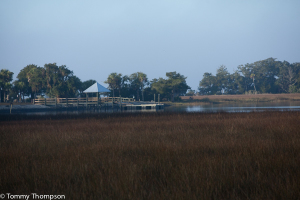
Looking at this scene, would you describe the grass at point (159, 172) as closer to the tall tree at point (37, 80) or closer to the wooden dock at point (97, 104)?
the wooden dock at point (97, 104)

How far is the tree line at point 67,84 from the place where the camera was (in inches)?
2192

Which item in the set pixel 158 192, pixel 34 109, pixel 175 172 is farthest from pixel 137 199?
pixel 34 109

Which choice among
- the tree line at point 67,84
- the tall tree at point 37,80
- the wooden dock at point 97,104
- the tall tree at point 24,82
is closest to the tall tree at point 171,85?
the tree line at point 67,84

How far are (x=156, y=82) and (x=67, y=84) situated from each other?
77.0ft

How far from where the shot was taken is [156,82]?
6969 cm

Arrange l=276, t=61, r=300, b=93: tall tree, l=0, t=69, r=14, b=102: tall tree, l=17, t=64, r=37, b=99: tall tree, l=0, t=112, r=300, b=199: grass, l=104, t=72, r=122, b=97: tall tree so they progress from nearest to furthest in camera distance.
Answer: l=0, t=112, r=300, b=199: grass, l=0, t=69, r=14, b=102: tall tree, l=17, t=64, r=37, b=99: tall tree, l=104, t=72, r=122, b=97: tall tree, l=276, t=61, r=300, b=93: tall tree

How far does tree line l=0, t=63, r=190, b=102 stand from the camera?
55.7 meters

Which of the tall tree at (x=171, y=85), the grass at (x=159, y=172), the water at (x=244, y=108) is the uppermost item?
the tall tree at (x=171, y=85)

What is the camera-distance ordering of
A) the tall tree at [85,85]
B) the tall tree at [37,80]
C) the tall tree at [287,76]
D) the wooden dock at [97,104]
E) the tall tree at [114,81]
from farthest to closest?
the tall tree at [287,76] → the tall tree at [114,81] → the tall tree at [85,85] → the tall tree at [37,80] → the wooden dock at [97,104]

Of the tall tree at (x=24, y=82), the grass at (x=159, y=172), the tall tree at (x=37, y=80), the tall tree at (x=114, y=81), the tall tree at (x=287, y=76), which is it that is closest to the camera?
the grass at (x=159, y=172)

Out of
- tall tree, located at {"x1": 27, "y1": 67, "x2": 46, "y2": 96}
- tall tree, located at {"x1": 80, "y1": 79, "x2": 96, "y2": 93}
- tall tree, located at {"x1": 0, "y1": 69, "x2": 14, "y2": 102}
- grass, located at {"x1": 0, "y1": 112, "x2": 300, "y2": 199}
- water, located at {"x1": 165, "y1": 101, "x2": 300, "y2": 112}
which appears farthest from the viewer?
tall tree, located at {"x1": 80, "y1": 79, "x2": 96, "y2": 93}

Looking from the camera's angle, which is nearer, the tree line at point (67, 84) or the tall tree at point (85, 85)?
the tree line at point (67, 84)

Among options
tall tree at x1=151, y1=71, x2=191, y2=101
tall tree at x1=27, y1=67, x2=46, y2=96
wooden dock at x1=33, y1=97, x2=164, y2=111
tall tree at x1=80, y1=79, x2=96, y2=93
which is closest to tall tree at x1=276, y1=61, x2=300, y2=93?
tall tree at x1=151, y1=71, x2=191, y2=101

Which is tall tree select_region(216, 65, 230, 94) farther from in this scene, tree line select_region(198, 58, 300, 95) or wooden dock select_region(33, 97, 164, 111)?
wooden dock select_region(33, 97, 164, 111)
